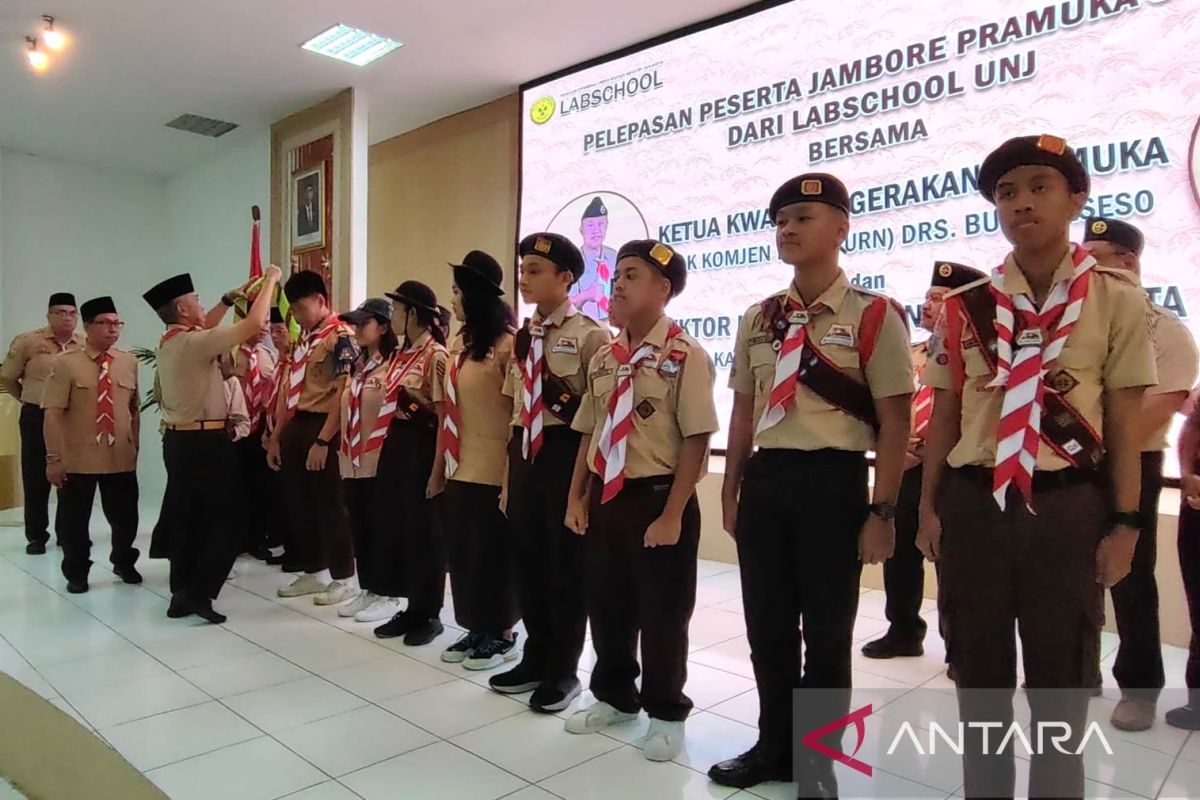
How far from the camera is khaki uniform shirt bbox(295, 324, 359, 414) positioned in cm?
395

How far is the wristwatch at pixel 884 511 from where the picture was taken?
6.32ft

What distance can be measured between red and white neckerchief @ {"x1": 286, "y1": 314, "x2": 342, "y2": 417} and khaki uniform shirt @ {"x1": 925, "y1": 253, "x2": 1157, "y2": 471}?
125 inches

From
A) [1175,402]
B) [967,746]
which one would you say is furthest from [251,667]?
[1175,402]

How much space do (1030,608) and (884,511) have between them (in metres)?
0.43

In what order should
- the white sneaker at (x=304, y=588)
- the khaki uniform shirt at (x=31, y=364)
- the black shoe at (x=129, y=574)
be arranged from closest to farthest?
the white sneaker at (x=304, y=588)
the black shoe at (x=129, y=574)
the khaki uniform shirt at (x=31, y=364)

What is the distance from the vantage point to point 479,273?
9.65ft

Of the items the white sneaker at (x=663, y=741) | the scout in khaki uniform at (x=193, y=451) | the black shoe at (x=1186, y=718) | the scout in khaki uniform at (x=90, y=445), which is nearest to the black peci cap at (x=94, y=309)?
the scout in khaki uniform at (x=90, y=445)

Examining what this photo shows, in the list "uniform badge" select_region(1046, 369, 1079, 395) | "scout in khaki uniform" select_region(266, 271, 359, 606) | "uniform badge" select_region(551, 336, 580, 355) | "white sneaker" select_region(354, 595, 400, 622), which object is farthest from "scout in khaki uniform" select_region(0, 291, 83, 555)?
"uniform badge" select_region(1046, 369, 1079, 395)

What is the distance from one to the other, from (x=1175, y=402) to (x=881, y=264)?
190cm

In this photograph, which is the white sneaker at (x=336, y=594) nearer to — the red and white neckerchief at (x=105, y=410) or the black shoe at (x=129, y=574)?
the black shoe at (x=129, y=574)

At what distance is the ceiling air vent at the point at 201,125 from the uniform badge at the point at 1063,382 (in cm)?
716

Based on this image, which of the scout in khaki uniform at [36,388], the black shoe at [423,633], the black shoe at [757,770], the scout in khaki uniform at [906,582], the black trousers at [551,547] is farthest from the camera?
the scout in khaki uniform at [36,388]

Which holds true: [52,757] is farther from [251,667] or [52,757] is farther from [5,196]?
[5,196]

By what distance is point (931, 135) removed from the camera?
4.01m
